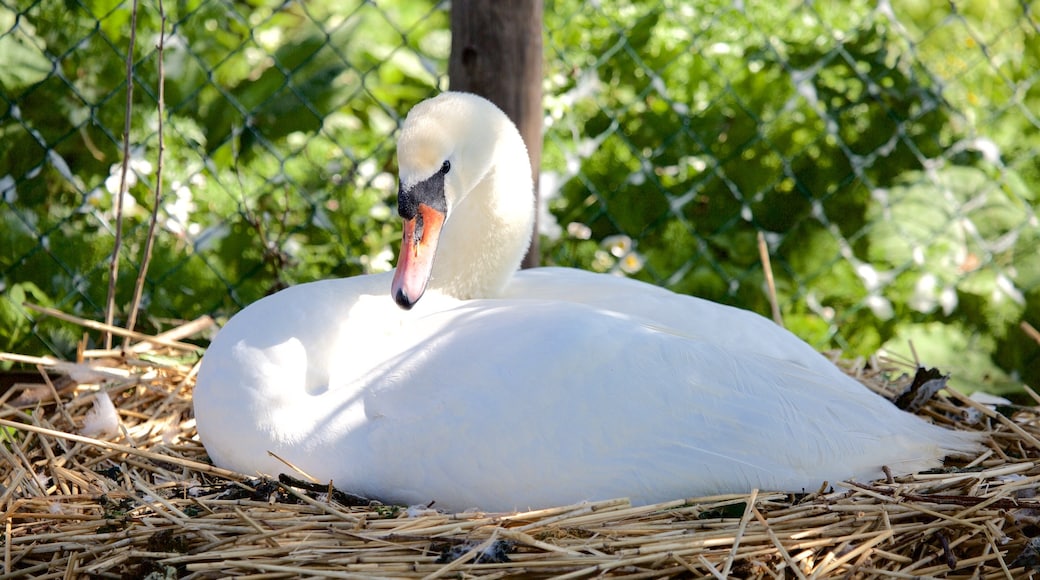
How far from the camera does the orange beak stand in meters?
2.54

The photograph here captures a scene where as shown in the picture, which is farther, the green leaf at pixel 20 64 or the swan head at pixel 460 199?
the green leaf at pixel 20 64

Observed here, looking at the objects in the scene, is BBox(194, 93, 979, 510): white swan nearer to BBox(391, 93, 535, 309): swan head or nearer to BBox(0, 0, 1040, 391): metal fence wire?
BBox(391, 93, 535, 309): swan head

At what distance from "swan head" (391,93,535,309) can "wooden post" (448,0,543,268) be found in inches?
19.6

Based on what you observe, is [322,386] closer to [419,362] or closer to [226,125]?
[419,362]

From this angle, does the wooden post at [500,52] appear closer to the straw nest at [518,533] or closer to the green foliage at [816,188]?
the green foliage at [816,188]

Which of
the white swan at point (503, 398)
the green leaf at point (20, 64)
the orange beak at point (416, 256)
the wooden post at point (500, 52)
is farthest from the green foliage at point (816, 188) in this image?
the green leaf at point (20, 64)

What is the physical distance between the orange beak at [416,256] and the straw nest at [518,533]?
1.54ft

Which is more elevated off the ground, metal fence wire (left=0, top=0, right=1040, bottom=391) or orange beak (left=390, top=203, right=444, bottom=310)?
orange beak (left=390, top=203, right=444, bottom=310)

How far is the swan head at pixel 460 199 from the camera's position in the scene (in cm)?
262

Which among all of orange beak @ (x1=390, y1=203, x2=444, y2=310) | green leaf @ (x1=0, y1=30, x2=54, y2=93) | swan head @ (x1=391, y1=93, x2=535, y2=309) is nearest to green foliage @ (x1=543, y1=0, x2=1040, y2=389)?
swan head @ (x1=391, y1=93, x2=535, y2=309)

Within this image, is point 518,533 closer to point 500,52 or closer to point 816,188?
point 500,52

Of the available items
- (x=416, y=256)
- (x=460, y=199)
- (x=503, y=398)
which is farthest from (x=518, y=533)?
(x=460, y=199)

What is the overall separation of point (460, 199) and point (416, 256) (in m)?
0.30

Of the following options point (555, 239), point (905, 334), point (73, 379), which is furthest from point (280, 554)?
point (905, 334)
